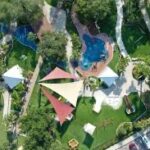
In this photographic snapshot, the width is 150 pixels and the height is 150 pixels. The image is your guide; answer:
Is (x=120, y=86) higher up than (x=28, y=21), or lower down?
lower down

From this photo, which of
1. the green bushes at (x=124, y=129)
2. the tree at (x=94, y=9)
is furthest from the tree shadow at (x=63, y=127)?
the tree at (x=94, y=9)

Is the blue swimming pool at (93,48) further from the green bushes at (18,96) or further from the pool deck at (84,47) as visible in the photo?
the green bushes at (18,96)

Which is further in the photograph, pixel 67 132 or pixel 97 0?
pixel 67 132

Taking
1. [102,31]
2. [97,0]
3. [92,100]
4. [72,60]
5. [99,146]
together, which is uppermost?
[97,0]

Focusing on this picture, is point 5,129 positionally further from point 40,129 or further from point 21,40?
point 21,40

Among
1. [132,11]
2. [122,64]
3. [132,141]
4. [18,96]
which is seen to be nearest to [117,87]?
[122,64]

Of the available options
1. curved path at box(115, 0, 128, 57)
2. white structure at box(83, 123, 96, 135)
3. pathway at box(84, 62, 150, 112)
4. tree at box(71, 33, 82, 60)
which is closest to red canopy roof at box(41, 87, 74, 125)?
white structure at box(83, 123, 96, 135)

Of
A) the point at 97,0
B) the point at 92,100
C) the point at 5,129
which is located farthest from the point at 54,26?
the point at 5,129

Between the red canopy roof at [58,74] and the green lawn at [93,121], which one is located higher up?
the red canopy roof at [58,74]
